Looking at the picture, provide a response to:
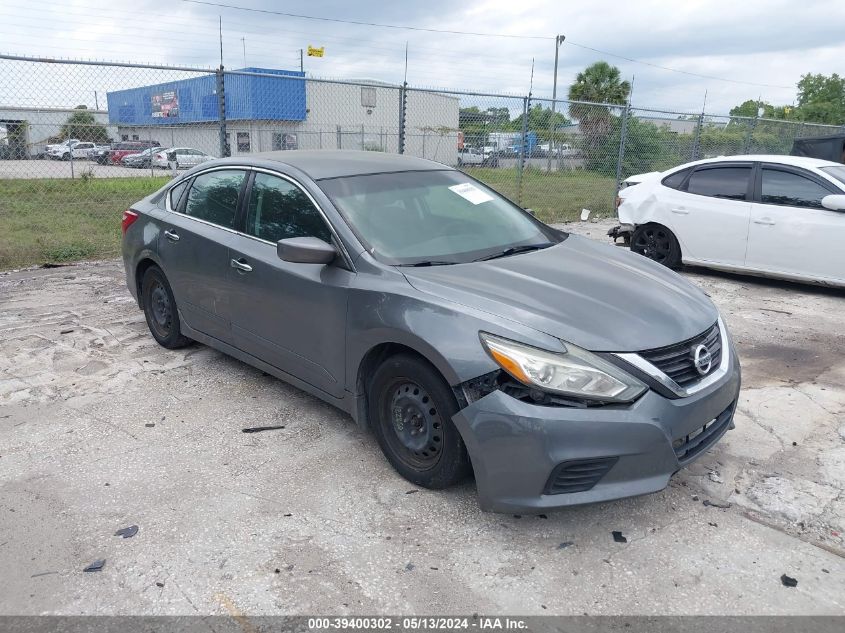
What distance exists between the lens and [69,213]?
33.8 feet

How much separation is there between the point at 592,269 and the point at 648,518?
128 centimetres

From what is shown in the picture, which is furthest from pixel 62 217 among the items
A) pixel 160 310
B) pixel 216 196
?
pixel 216 196

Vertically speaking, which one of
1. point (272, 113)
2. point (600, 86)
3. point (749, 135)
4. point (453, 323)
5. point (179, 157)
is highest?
point (600, 86)

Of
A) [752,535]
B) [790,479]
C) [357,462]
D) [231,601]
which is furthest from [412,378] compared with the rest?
[790,479]

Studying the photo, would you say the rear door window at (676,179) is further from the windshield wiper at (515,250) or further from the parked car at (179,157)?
the parked car at (179,157)

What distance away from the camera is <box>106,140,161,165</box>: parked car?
30.1 ft

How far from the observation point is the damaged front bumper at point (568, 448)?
2.60 m

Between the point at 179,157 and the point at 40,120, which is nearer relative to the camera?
the point at 40,120

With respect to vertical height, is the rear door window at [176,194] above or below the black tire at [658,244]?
above

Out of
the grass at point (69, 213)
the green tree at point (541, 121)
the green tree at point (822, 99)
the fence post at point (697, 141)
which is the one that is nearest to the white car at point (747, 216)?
the grass at point (69, 213)

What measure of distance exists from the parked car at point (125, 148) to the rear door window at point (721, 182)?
24.9ft

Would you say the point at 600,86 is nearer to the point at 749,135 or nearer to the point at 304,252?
the point at 749,135

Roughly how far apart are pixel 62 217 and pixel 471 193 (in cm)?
874

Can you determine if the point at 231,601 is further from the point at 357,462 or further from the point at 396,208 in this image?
the point at 396,208
